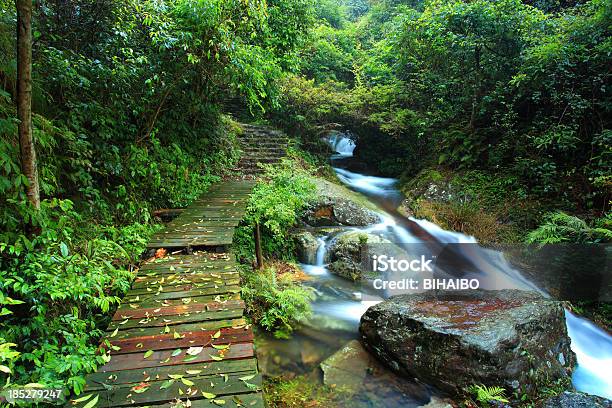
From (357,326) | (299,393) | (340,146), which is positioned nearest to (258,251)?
(357,326)

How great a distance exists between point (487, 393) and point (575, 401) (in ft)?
3.25

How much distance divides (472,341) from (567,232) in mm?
3968

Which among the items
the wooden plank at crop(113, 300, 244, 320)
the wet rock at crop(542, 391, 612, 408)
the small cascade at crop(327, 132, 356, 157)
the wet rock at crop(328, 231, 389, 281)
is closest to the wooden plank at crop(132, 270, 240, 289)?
the wooden plank at crop(113, 300, 244, 320)

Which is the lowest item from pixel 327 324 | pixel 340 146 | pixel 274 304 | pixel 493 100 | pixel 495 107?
pixel 327 324

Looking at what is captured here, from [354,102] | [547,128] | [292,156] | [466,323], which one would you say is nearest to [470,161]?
[547,128]

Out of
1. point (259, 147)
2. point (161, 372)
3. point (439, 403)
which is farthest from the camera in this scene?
point (259, 147)

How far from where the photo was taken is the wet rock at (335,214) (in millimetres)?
8383

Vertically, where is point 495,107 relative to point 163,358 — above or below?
above

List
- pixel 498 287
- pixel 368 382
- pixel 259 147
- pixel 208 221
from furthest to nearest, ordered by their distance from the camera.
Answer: pixel 259 147 → pixel 498 287 → pixel 208 221 → pixel 368 382

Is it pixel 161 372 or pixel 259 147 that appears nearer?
pixel 161 372

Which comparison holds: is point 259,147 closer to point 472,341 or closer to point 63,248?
point 63,248

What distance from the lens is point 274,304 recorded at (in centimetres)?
539

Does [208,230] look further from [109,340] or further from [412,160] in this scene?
[412,160]

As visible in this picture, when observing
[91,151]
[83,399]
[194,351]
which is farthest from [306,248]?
[83,399]
